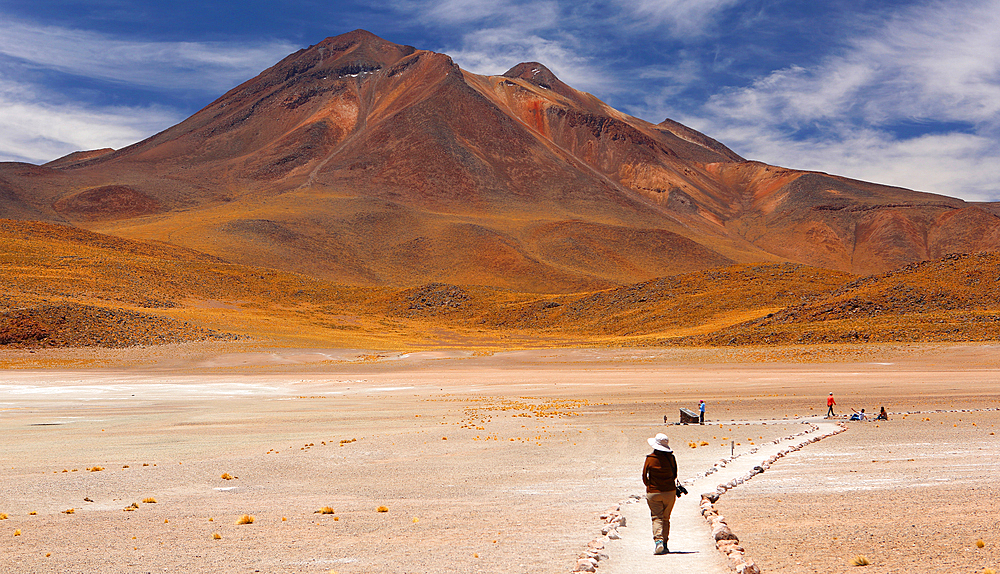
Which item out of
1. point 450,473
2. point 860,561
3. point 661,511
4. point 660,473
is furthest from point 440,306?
point 860,561

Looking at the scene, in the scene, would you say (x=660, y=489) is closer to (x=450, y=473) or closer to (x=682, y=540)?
(x=682, y=540)

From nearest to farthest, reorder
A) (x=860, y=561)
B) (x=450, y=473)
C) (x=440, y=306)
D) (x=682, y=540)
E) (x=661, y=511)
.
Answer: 1. (x=860, y=561)
2. (x=661, y=511)
3. (x=682, y=540)
4. (x=450, y=473)
5. (x=440, y=306)

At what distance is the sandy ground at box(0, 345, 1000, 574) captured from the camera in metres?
8.98

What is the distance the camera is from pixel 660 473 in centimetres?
922

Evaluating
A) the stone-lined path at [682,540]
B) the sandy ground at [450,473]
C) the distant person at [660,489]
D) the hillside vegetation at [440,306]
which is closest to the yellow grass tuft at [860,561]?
the sandy ground at [450,473]

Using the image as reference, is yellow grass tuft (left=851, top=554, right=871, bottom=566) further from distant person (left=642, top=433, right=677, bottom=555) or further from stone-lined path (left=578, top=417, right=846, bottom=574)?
distant person (left=642, top=433, right=677, bottom=555)

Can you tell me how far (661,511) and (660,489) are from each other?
0.25 m

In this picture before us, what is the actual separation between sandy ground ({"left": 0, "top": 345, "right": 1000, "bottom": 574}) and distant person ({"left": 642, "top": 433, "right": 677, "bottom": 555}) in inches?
37.5

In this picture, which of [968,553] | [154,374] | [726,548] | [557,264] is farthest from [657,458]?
[557,264]

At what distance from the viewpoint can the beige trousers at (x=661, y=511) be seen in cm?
900

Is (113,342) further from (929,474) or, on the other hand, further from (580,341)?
(929,474)

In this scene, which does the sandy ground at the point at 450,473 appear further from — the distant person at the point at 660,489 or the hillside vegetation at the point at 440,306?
the hillside vegetation at the point at 440,306

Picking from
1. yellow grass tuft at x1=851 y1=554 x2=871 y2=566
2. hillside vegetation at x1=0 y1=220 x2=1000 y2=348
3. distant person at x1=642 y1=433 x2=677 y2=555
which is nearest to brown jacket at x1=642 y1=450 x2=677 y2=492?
distant person at x1=642 y1=433 x2=677 y2=555

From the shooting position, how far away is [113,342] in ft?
184
